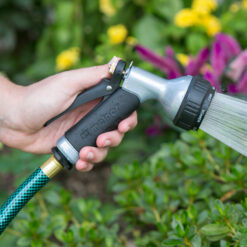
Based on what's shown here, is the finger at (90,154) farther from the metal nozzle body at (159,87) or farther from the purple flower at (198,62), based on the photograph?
the purple flower at (198,62)

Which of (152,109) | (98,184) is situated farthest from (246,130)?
(98,184)

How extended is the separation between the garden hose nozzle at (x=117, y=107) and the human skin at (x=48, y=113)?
0.12 feet

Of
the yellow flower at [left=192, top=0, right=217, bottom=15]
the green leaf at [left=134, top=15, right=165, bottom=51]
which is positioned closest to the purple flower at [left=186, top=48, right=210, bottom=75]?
the yellow flower at [left=192, top=0, right=217, bottom=15]

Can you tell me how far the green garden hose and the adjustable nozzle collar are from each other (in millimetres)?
366

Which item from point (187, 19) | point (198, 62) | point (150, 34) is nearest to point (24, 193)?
point (198, 62)

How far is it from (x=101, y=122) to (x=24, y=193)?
275mm

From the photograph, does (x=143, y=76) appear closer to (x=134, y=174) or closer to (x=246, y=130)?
(x=246, y=130)

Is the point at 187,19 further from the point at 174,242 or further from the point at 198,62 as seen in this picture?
the point at 174,242

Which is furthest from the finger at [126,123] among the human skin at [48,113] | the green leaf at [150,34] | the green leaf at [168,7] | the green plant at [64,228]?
the green leaf at [168,7]

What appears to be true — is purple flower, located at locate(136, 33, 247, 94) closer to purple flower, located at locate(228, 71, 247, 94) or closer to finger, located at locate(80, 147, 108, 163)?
purple flower, located at locate(228, 71, 247, 94)

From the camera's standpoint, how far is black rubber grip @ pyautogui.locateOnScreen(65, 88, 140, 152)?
0.94 meters

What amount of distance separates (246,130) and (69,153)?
0.47 meters

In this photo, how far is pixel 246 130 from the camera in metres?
0.86

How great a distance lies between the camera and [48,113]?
1.07 metres
